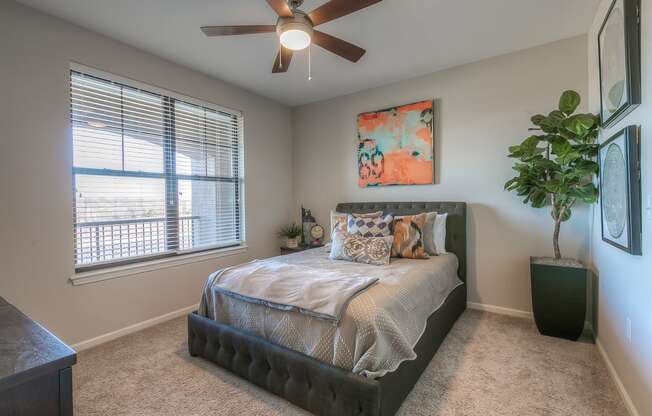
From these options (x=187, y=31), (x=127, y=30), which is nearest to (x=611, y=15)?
(x=187, y=31)

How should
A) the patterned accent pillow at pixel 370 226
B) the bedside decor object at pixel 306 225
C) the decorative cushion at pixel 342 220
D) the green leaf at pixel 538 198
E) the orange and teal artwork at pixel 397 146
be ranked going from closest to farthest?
Result: the green leaf at pixel 538 198 → the patterned accent pillow at pixel 370 226 → the decorative cushion at pixel 342 220 → the orange and teal artwork at pixel 397 146 → the bedside decor object at pixel 306 225

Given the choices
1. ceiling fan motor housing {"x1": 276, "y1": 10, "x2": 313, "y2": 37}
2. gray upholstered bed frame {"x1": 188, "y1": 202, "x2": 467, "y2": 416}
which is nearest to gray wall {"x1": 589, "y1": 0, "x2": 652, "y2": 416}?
gray upholstered bed frame {"x1": 188, "y1": 202, "x2": 467, "y2": 416}

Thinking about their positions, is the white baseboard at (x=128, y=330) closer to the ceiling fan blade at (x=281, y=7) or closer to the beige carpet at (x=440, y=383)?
the beige carpet at (x=440, y=383)

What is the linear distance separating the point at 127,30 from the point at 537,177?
12.7 ft

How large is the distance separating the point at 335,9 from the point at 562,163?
2.23m

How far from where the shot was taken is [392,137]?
12.6 feet

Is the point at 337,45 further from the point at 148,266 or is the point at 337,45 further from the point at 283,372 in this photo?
the point at 148,266

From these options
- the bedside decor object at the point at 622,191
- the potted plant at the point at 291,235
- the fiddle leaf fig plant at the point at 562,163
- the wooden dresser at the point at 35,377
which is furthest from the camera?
the potted plant at the point at 291,235

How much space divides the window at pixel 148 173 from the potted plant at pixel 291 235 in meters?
0.77

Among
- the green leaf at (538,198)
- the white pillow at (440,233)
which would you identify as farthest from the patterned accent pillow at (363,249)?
the green leaf at (538,198)

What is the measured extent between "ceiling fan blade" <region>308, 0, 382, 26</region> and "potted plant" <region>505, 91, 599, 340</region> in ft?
6.14

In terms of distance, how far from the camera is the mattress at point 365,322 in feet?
5.27

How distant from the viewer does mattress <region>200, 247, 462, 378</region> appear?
1.61 metres

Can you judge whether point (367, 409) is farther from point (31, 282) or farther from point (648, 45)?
point (31, 282)
